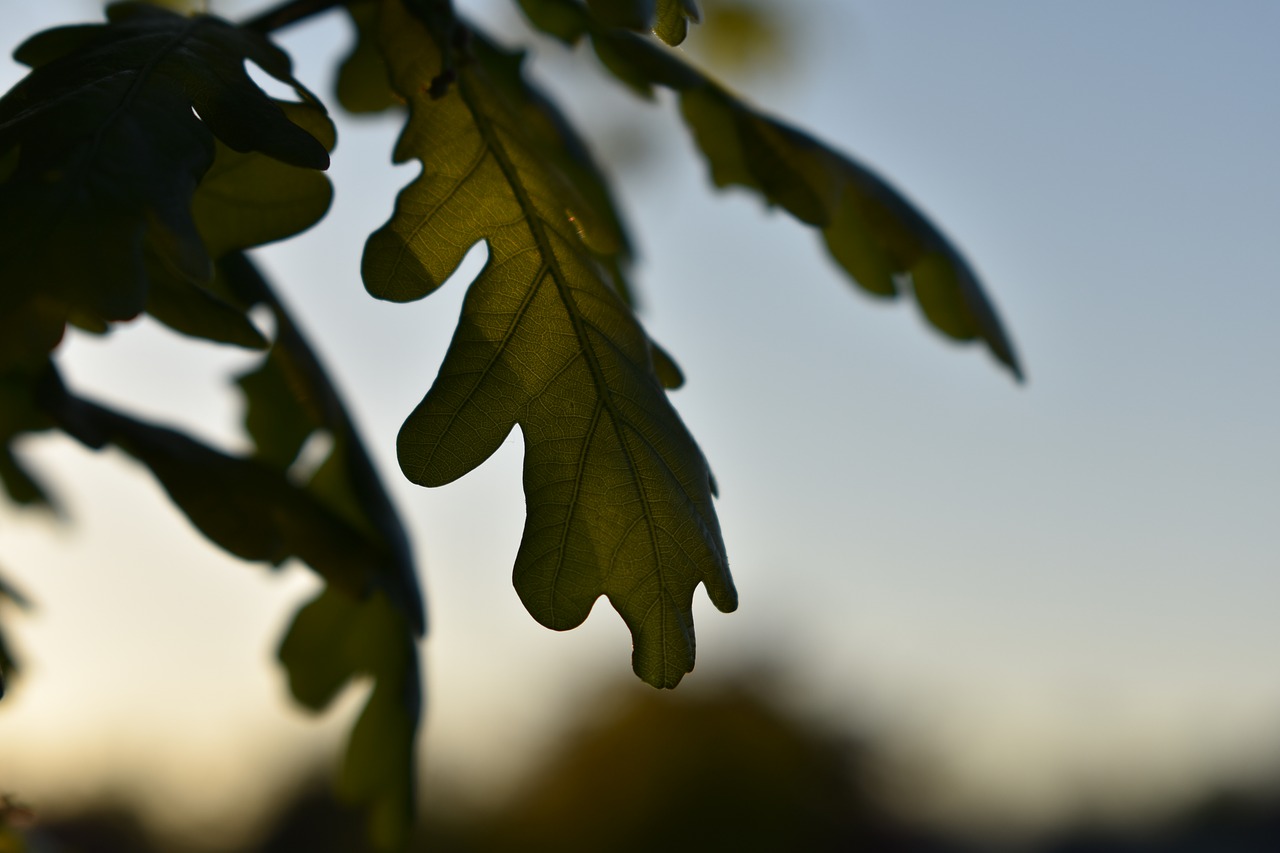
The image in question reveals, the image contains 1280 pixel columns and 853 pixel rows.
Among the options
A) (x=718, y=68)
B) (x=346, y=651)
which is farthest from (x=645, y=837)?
(x=346, y=651)

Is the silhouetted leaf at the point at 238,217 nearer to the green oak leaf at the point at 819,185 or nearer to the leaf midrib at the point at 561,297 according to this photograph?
the leaf midrib at the point at 561,297

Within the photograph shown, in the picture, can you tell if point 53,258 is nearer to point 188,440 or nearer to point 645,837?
point 188,440

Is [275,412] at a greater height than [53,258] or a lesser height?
greater

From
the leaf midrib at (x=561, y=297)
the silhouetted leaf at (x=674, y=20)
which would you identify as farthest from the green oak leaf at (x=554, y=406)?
the silhouetted leaf at (x=674, y=20)

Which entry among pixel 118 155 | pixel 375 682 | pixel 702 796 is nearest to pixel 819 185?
pixel 118 155

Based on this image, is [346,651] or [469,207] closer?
[469,207]

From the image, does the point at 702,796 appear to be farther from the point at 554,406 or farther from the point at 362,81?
the point at 554,406
